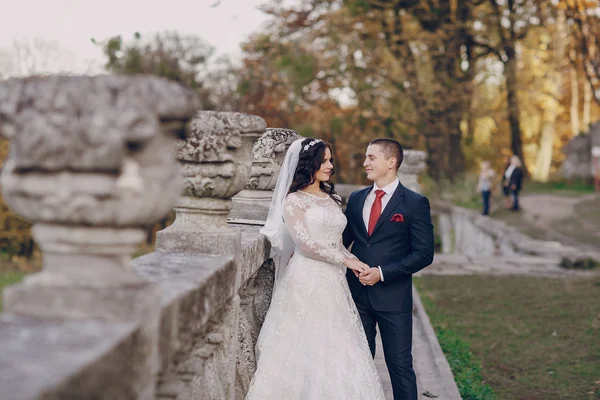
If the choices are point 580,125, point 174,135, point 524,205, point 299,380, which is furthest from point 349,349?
point 580,125

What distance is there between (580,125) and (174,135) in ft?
171

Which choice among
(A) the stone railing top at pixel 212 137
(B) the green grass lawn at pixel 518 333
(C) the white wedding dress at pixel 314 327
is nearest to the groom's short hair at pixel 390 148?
(C) the white wedding dress at pixel 314 327

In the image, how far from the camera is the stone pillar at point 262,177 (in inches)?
213

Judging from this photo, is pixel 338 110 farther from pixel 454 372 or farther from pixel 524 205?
pixel 454 372

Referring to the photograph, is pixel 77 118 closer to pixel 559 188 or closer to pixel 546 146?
pixel 559 188

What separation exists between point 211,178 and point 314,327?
5.42ft

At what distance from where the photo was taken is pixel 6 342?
6.04ft

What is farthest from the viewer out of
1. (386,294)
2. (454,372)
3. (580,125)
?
(580,125)

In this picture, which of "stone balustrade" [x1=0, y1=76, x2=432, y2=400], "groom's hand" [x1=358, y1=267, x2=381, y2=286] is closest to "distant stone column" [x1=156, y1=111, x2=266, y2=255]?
"stone balustrade" [x1=0, y1=76, x2=432, y2=400]

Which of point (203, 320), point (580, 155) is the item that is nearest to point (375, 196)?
point (203, 320)

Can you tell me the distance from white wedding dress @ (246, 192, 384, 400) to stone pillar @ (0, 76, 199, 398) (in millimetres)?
2591

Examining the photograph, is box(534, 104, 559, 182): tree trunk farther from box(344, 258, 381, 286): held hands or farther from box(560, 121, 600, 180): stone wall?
box(344, 258, 381, 286): held hands

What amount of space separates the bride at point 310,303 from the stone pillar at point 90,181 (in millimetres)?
2603

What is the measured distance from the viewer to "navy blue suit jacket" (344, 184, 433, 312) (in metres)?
4.96
